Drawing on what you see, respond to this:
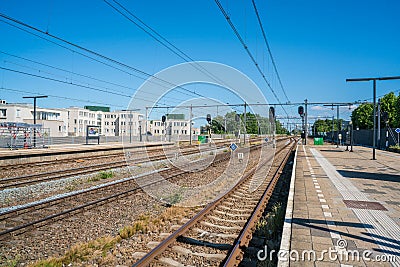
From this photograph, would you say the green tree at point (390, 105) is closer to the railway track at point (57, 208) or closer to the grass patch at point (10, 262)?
the railway track at point (57, 208)

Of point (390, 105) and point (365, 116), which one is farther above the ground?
point (390, 105)

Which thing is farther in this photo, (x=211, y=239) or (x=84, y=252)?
(x=211, y=239)

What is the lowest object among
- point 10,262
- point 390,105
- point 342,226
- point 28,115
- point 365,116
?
→ point 10,262

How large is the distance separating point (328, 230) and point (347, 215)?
1386 millimetres

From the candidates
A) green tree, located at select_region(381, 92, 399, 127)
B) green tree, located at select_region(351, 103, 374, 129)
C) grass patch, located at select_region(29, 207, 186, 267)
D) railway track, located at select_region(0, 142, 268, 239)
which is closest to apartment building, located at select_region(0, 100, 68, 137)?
railway track, located at select_region(0, 142, 268, 239)

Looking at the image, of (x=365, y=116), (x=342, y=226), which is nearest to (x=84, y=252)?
(x=342, y=226)

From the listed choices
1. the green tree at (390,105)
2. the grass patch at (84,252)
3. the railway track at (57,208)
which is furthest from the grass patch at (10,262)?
the green tree at (390,105)

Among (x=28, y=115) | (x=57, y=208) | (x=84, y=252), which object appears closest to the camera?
(x=84, y=252)

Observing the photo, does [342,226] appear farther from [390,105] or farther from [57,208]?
[390,105]

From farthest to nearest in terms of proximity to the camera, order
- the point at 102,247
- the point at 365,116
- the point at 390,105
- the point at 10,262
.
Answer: the point at 365,116
the point at 390,105
the point at 102,247
the point at 10,262

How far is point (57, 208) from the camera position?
8.11 meters

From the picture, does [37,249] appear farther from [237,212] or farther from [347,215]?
[347,215]

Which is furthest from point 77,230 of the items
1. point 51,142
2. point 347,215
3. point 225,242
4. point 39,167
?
point 51,142

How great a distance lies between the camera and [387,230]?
18.8ft
